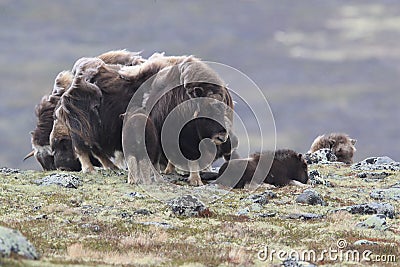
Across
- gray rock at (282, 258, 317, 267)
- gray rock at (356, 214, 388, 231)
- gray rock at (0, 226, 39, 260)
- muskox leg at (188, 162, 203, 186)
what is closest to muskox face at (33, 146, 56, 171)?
muskox leg at (188, 162, 203, 186)

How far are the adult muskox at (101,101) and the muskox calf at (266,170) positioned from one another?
3.78 metres

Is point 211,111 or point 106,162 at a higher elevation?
point 211,111

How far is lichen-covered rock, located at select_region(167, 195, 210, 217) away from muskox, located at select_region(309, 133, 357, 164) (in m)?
27.0

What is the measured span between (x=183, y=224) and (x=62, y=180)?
7163mm

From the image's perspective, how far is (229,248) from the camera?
12.7 metres

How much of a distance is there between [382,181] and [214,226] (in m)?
15.0

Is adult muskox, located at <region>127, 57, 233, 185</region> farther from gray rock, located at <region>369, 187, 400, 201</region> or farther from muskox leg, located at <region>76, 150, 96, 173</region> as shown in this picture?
gray rock, located at <region>369, 187, 400, 201</region>

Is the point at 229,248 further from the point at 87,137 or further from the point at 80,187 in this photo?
the point at 87,137

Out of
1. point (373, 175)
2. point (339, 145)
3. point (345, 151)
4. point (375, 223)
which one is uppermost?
point (339, 145)

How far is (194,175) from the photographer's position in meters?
21.5

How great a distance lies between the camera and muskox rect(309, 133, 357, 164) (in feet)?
140

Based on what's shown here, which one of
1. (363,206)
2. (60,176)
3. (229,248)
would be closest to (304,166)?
(363,206)

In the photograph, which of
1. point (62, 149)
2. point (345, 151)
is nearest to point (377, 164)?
point (345, 151)

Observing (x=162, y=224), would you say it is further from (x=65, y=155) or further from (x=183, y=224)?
(x=65, y=155)
